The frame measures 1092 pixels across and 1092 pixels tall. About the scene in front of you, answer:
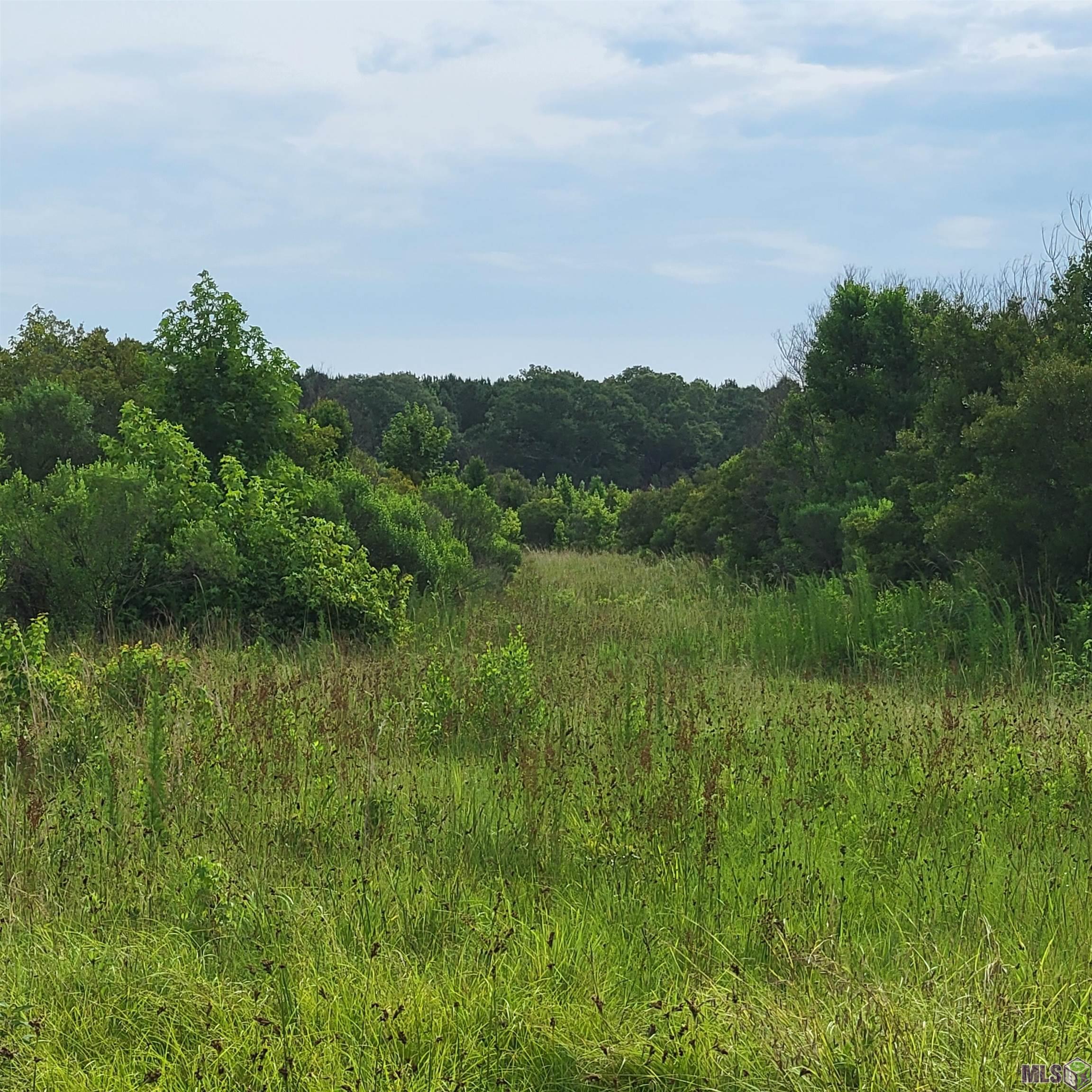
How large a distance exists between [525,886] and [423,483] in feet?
75.0

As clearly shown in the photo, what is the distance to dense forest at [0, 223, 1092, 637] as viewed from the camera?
440 inches

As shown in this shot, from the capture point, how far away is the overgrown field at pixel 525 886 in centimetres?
334

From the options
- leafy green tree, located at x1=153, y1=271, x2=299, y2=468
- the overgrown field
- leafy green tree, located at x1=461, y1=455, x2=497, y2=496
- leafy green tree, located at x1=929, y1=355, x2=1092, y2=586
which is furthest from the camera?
leafy green tree, located at x1=461, y1=455, x2=497, y2=496

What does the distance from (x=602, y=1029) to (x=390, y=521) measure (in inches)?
495

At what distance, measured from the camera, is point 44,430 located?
18.4m

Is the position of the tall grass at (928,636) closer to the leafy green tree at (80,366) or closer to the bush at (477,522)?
the bush at (477,522)

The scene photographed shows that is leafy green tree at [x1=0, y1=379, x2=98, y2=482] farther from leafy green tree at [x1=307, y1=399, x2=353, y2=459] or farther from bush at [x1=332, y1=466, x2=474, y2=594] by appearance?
leafy green tree at [x1=307, y1=399, x2=353, y2=459]

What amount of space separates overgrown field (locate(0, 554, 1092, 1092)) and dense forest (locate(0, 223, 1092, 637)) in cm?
368

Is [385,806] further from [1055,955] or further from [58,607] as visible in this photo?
[58,607]

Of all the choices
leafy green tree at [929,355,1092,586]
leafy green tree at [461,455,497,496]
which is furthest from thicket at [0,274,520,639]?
leafy green tree at [461,455,497,496]

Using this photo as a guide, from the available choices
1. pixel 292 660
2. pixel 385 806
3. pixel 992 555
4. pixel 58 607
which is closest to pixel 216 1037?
pixel 385 806

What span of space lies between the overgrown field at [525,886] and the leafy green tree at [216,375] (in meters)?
7.57

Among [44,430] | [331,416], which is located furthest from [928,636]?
[331,416]

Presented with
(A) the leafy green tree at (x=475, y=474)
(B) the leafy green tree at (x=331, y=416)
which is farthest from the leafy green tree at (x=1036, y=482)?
(A) the leafy green tree at (x=475, y=474)
